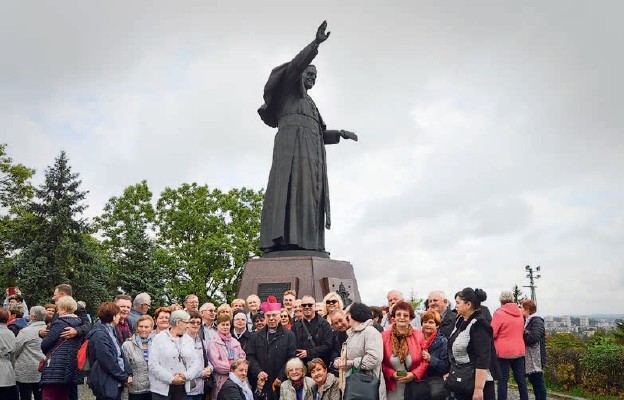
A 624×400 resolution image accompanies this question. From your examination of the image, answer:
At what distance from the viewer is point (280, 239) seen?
11180 millimetres

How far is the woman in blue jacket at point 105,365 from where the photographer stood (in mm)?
6160

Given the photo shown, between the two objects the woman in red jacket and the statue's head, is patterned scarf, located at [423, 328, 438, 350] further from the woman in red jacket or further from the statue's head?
the statue's head

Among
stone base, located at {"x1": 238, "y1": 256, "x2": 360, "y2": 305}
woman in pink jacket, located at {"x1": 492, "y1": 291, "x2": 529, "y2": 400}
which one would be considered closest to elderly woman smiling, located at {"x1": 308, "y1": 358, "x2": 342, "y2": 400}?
woman in pink jacket, located at {"x1": 492, "y1": 291, "x2": 529, "y2": 400}

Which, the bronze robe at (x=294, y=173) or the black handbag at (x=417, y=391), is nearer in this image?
the black handbag at (x=417, y=391)

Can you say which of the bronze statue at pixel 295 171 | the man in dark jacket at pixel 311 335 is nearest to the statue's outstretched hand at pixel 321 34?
the bronze statue at pixel 295 171

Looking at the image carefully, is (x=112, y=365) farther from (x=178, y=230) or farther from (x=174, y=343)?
(x=178, y=230)

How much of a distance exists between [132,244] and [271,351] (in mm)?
21370

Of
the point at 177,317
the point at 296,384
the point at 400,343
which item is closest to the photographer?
the point at 400,343

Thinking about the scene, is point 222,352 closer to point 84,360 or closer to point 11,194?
point 84,360

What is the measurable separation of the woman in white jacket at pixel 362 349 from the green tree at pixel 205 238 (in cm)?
2754

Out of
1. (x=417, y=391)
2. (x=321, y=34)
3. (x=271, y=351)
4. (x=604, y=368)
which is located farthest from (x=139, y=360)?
(x=604, y=368)

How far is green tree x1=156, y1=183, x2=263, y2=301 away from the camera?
A: 109 ft

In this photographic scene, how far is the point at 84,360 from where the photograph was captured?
21.0 feet

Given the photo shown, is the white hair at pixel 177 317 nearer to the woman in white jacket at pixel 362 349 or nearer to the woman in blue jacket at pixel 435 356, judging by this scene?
the woman in white jacket at pixel 362 349
